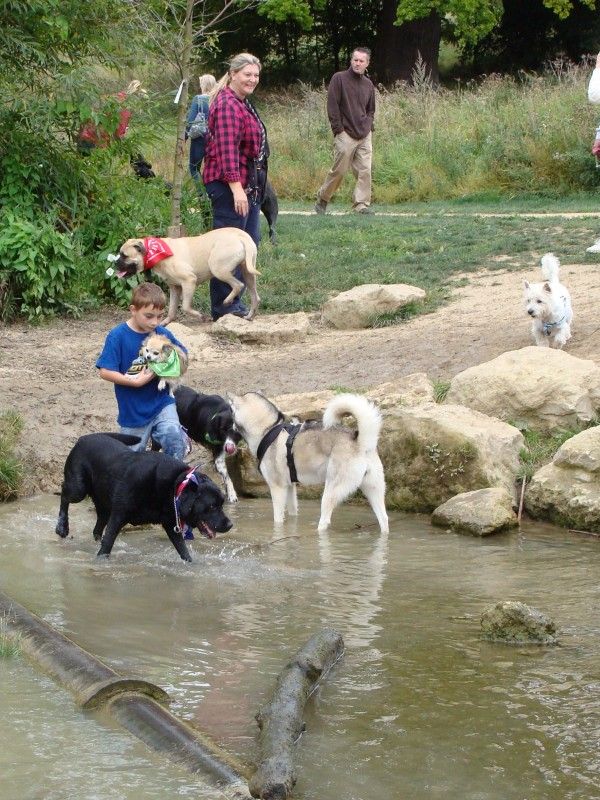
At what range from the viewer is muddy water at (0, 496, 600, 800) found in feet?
13.5

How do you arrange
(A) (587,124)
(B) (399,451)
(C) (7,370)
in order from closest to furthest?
(B) (399,451) → (C) (7,370) → (A) (587,124)

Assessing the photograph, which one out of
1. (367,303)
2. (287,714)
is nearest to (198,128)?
(367,303)

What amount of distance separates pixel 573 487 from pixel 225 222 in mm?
5685

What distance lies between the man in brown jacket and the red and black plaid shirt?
255 inches

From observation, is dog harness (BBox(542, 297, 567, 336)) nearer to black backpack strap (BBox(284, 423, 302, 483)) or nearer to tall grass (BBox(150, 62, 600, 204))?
black backpack strap (BBox(284, 423, 302, 483))

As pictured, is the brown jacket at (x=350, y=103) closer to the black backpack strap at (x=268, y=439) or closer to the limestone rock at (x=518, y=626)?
the black backpack strap at (x=268, y=439)

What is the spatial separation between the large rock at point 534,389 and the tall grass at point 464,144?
34.5 feet

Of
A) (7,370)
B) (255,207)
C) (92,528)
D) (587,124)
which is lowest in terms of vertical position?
(92,528)

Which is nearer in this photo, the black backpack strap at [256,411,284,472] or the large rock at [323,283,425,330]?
the black backpack strap at [256,411,284,472]

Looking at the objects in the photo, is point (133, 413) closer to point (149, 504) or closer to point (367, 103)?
point (149, 504)

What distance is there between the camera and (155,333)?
7.66 meters

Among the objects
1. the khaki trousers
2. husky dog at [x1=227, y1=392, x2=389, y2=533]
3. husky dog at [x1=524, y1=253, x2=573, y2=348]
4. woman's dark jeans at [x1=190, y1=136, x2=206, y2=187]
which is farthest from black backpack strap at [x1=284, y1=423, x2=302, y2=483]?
the khaki trousers

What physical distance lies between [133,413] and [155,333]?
1.84 ft

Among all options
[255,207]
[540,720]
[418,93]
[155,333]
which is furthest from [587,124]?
[540,720]
